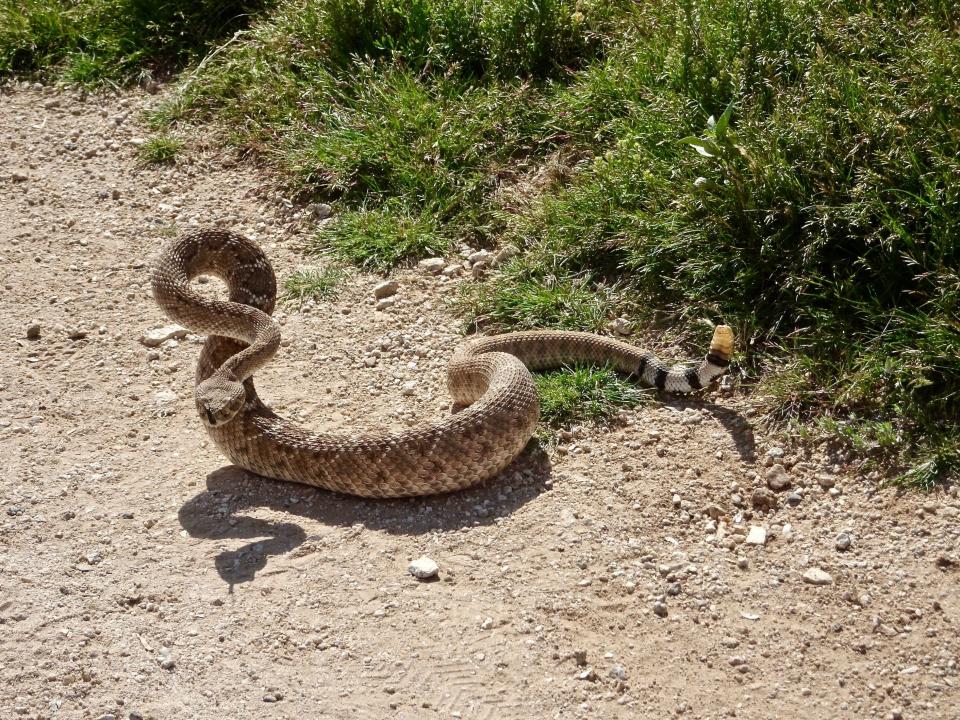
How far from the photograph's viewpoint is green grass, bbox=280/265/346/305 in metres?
7.55

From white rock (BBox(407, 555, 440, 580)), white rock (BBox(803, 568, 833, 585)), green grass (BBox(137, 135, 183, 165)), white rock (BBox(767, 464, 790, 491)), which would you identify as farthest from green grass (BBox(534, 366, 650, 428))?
green grass (BBox(137, 135, 183, 165))

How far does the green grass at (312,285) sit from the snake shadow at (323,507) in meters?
1.68

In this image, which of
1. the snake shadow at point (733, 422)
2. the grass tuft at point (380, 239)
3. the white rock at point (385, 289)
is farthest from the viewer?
the grass tuft at point (380, 239)

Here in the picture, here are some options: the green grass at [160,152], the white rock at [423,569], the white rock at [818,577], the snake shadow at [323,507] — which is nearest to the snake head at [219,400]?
the snake shadow at [323,507]

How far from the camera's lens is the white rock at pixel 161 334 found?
729cm

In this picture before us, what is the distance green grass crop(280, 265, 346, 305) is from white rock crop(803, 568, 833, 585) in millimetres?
3523

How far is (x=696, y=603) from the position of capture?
16.6ft

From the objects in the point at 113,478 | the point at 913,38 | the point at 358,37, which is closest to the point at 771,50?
the point at 913,38

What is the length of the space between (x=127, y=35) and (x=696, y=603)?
749 cm

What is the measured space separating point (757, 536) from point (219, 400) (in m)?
2.53

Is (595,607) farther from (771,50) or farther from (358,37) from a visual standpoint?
(358,37)

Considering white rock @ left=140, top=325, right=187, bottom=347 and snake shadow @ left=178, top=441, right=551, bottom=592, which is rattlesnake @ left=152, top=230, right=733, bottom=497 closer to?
snake shadow @ left=178, top=441, right=551, bottom=592

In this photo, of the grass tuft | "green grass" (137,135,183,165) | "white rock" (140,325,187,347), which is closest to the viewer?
"white rock" (140,325,187,347)

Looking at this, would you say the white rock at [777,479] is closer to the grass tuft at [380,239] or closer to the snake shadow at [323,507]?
the snake shadow at [323,507]
